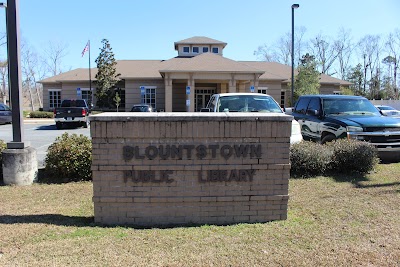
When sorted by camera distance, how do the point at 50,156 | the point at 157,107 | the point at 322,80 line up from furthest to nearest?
the point at 322,80
the point at 157,107
the point at 50,156

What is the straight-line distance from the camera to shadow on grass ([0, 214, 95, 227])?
459 cm

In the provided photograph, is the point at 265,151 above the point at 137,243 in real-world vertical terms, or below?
above

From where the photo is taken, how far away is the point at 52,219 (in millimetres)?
4738

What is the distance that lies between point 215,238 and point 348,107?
7.35 m

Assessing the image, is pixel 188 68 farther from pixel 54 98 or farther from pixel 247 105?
pixel 247 105

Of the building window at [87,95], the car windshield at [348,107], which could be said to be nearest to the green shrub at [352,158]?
the car windshield at [348,107]

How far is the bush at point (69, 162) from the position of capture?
6828 mm

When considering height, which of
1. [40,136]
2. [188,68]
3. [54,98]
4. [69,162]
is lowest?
[40,136]

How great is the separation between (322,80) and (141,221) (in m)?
38.0

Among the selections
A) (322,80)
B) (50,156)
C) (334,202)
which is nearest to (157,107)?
(322,80)

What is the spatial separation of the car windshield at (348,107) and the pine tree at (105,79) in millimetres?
28836

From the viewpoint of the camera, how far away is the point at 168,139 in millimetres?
4496

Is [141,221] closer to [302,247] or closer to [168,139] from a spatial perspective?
[168,139]

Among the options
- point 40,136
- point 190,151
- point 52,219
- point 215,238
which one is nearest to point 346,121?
point 190,151
